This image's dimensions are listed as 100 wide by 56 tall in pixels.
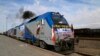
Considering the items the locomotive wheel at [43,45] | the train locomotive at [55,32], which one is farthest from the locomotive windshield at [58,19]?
the locomotive wheel at [43,45]

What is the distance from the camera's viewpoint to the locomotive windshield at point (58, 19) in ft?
56.3

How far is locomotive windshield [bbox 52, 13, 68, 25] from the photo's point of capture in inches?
676

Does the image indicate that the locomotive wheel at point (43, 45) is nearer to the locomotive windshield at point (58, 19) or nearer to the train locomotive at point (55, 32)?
the train locomotive at point (55, 32)

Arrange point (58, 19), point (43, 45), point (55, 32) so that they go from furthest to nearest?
point (43, 45) < point (58, 19) < point (55, 32)

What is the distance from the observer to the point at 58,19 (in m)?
17.6

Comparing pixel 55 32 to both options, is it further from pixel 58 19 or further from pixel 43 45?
pixel 43 45

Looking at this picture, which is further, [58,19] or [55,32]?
[58,19]

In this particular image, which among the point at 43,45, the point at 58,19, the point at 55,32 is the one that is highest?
the point at 58,19

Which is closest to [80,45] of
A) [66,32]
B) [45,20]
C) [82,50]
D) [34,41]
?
[82,50]

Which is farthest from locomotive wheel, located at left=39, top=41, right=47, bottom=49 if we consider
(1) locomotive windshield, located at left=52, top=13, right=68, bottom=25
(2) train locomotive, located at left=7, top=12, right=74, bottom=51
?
(1) locomotive windshield, located at left=52, top=13, right=68, bottom=25

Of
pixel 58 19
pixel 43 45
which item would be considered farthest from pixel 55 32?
pixel 43 45

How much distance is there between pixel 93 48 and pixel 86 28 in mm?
2595

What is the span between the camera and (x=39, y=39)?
64.2 ft

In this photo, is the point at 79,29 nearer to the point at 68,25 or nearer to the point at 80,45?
the point at 68,25
